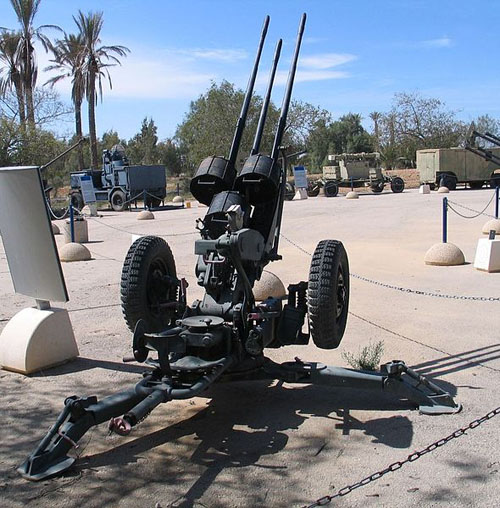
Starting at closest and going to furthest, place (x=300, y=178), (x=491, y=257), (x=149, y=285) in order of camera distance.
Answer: (x=149, y=285) < (x=491, y=257) < (x=300, y=178)

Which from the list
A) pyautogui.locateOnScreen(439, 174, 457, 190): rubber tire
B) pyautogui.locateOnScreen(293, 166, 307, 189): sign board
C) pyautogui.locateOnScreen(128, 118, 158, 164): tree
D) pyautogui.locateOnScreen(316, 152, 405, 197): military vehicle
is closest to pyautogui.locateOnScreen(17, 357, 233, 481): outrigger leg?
pyautogui.locateOnScreen(293, 166, 307, 189): sign board

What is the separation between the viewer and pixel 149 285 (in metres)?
4.80

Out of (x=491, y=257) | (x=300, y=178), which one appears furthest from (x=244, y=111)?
(x=300, y=178)

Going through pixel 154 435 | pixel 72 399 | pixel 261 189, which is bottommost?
pixel 154 435

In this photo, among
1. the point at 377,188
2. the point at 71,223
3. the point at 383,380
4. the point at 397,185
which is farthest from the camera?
the point at 377,188

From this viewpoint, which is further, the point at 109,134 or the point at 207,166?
the point at 109,134

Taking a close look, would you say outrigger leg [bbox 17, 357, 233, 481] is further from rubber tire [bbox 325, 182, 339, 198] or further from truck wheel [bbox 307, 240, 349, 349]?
rubber tire [bbox 325, 182, 339, 198]

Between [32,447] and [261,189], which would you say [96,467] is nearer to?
[32,447]

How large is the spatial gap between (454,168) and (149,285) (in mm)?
30667

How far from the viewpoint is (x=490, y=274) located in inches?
362

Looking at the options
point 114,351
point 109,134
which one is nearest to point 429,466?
point 114,351

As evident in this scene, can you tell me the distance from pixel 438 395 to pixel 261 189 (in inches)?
71.5

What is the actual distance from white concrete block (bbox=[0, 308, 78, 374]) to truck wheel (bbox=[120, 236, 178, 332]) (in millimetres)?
952

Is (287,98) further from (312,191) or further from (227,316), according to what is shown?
(312,191)
